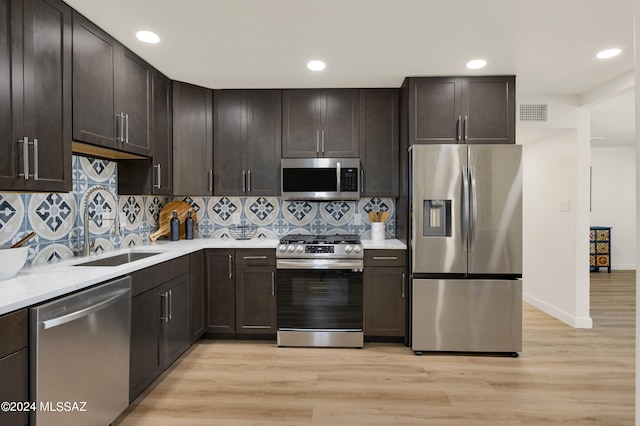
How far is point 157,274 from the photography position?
2.57 metres

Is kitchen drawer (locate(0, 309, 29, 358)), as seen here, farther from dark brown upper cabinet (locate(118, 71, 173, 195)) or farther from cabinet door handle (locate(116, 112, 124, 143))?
dark brown upper cabinet (locate(118, 71, 173, 195))

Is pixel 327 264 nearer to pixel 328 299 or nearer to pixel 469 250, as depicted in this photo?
pixel 328 299

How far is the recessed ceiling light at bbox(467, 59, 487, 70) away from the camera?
2967 mm

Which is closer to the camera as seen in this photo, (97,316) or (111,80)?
(97,316)

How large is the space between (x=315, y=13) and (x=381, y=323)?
2.56 m

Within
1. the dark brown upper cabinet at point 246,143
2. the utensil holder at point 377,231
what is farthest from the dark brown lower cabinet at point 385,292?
the dark brown upper cabinet at point 246,143

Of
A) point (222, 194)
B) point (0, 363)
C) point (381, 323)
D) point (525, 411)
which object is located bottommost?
point (525, 411)

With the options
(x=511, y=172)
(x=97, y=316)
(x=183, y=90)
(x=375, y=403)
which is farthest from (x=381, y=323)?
(x=183, y=90)

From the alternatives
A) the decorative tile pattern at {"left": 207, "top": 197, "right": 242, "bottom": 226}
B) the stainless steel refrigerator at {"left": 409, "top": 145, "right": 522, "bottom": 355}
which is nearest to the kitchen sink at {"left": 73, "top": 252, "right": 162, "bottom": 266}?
the decorative tile pattern at {"left": 207, "top": 197, "right": 242, "bottom": 226}

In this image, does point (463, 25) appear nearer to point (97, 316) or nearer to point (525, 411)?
point (525, 411)

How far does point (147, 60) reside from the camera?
117 inches

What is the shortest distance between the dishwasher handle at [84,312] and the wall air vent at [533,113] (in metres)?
4.04

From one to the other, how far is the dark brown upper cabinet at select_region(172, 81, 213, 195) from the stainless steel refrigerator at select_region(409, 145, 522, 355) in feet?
6.63

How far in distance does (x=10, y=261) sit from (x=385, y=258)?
103 inches
